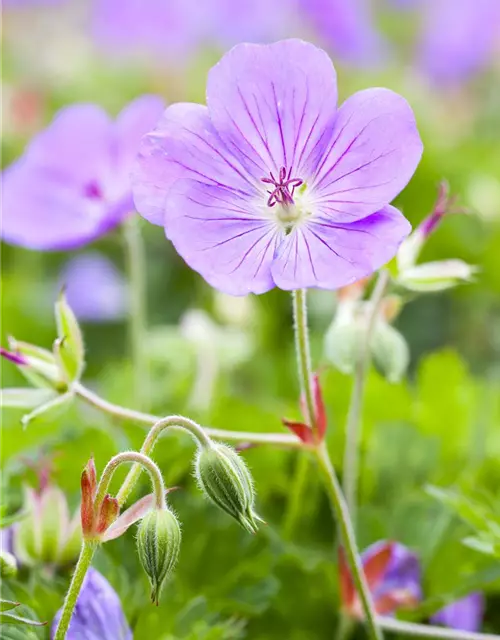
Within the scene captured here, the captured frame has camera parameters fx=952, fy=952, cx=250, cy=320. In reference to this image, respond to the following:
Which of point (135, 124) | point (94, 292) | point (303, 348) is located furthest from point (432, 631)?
point (94, 292)

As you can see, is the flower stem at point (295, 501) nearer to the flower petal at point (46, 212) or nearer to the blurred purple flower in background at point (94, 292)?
the flower petal at point (46, 212)

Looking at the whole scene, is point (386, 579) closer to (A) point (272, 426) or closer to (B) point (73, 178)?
(A) point (272, 426)

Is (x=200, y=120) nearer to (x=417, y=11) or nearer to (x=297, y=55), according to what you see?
(x=297, y=55)

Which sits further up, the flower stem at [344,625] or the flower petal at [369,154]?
the flower petal at [369,154]

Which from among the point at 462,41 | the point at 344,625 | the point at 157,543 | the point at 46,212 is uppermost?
the point at 462,41

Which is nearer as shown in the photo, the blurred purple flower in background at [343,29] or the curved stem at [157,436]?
the curved stem at [157,436]

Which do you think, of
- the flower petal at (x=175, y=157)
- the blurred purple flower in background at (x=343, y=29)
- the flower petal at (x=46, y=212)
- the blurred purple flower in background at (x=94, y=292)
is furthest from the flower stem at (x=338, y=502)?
the blurred purple flower in background at (x=343, y=29)
